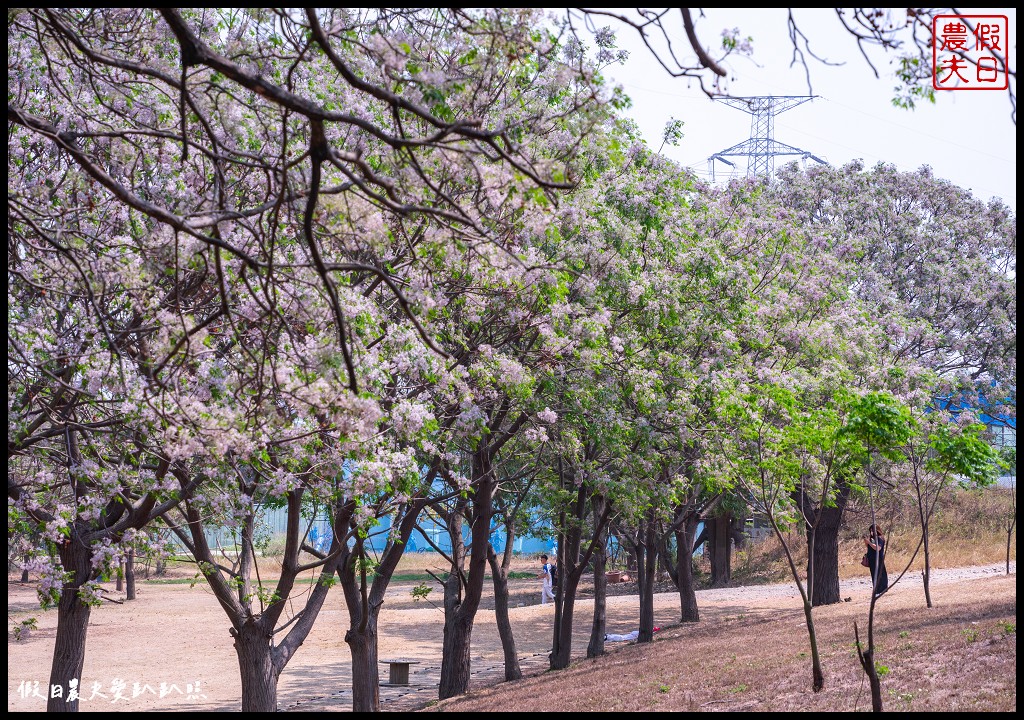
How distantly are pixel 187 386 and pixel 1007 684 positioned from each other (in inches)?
275

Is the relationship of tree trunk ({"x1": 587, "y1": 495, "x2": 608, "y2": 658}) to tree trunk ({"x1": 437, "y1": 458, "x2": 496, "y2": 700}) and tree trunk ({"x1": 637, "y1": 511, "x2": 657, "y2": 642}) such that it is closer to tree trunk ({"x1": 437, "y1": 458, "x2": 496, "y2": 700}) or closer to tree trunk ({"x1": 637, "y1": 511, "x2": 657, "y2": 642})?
tree trunk ({"x1": 637, "y1": 511, "x2": 657, "y2": 642})

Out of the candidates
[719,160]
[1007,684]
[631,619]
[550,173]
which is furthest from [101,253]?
[719,160]

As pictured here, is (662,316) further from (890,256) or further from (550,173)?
(890,256)

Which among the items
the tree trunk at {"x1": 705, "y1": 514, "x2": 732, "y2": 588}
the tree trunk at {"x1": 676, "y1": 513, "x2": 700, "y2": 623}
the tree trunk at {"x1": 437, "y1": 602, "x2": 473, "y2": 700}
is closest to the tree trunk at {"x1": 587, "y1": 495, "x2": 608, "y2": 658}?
the tree trunk at {"x1": 437, "y1": 602, "x2": 473, "y2": 700}

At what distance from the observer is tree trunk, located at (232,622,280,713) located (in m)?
11.1

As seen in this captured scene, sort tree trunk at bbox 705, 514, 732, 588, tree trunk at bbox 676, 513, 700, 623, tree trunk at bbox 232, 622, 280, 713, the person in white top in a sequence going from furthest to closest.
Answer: tree trunk at bbox 705, 514, 732, 588
the person in white top
tree trunk at bbox 676, 513, 700, 623
tree trunk at bbox 232, 622, 280, 713

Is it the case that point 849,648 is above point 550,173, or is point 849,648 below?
below

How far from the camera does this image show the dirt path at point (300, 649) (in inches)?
648

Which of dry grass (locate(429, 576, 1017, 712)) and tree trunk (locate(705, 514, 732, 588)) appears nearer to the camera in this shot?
dry grass (locate(429, 576, 1017, 712))

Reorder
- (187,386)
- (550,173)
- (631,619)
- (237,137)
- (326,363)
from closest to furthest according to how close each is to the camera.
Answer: (550,173)
(326,363)
(187,386)
(237,137)
(631,619)

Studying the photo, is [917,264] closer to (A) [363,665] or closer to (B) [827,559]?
(B) [827,559]

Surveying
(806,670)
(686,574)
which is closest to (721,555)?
(686,574)

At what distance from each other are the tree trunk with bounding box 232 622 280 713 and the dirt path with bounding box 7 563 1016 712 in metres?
3.47

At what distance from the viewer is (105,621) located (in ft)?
94.9
